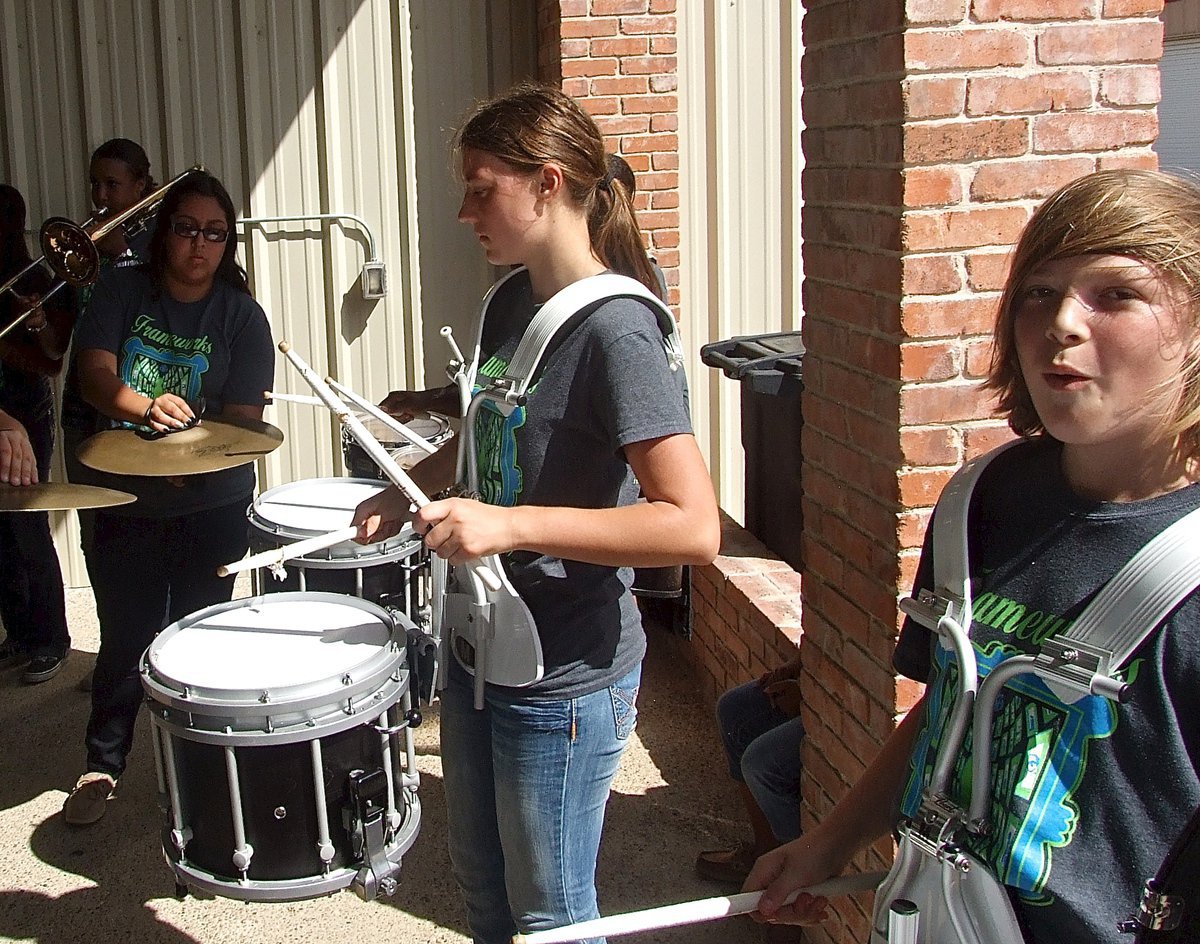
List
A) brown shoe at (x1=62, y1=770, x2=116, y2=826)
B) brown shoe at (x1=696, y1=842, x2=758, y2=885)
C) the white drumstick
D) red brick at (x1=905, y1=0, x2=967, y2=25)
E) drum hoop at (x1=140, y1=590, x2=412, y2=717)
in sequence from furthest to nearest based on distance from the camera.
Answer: brown shoe at (x1=62, y1=770, x2=116, y2=826) < brown shoe at (x1=696, y1=842, x2=758, y2=885) < drum hoop at (x1=140, y1=590, x2=412, y2=717) < red brick at (x1=905, y1=0, x2=967, y2=25) < the white drumstick

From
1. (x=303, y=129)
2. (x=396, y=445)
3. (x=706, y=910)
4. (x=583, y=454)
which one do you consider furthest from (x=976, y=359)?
(x=303, y=129)

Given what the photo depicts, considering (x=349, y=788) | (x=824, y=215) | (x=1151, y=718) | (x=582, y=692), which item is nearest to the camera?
(x=1151, y=718)

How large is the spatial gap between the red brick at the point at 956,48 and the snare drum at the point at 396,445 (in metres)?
2.06

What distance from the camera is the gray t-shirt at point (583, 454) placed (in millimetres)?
1957

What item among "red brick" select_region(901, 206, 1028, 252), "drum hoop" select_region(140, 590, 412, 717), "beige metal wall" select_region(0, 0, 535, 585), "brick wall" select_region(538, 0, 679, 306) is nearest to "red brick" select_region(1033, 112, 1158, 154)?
"red brick" select_region(901, 206, 1028, 252)

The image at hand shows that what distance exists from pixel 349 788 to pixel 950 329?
4.56ft

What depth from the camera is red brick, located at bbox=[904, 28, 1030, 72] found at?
2.32 m

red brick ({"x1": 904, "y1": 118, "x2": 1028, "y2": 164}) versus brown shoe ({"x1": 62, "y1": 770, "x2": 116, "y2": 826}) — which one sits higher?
red brick ({"x1": 904, "y1": 118, "x2": 1028, "y2": 164})

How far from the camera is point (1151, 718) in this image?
1198 millimetres

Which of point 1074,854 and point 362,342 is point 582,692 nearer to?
point 1074,854

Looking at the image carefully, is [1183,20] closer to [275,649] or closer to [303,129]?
[303,129]

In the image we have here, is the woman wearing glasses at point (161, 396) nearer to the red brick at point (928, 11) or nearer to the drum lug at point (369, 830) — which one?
the drum lug at point (369, 830)

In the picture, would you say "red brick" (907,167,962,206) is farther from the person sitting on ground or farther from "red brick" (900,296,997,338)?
the person sitting on ground

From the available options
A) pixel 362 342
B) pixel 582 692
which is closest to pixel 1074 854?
pixel 582 692
